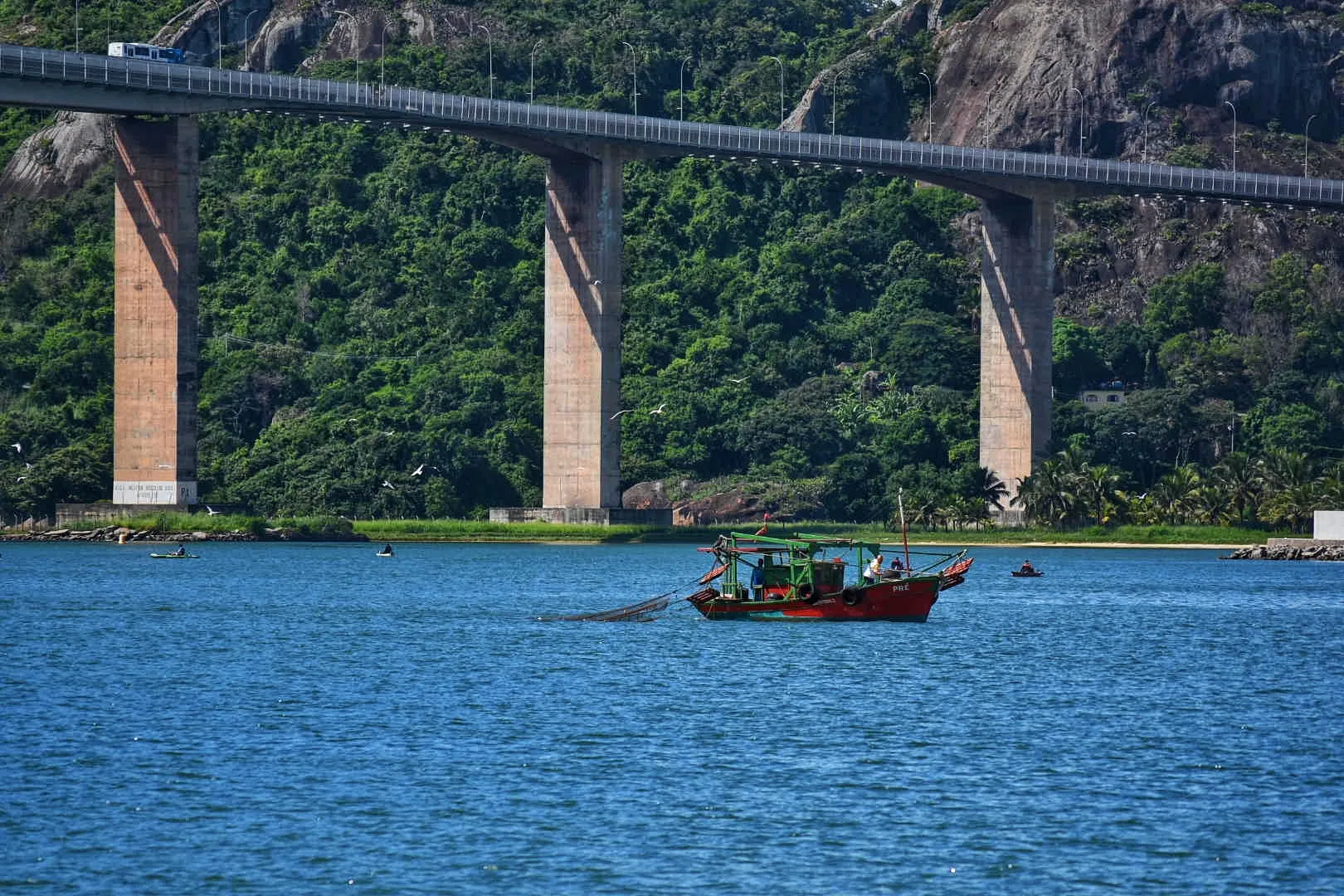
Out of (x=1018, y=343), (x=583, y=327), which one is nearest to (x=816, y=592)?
(x=583, y=327)

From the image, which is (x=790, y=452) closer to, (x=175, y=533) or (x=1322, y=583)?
(x=175, y=533)

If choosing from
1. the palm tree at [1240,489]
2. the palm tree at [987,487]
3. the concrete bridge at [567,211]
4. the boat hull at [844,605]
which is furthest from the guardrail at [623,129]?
the boat hull at [844,605]

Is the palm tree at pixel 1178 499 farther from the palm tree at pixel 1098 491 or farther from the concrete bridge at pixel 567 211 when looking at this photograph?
the concrete bridge at pixel 567 211

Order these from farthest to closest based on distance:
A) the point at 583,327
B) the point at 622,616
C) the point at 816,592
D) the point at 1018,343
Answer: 1. the point at 1018,343
2. the point at 583,327
3. the point at 622,616
4. the point at 816,592

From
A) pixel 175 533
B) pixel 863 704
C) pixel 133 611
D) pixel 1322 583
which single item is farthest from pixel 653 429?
pixel 863 704

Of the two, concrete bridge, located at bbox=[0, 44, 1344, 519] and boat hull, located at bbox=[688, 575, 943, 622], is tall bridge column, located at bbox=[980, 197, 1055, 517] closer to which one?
concrete bridge, located at bbox=[0, 44, 1344, 519]

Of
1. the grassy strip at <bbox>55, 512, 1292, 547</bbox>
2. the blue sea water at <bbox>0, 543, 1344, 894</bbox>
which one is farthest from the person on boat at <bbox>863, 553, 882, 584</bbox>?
the grassy strip at <bbox>55, 512, 1292, 547</bbox>

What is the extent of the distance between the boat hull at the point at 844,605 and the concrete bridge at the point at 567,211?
201ft

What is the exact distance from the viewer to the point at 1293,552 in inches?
5541

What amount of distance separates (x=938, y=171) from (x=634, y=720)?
11385cm

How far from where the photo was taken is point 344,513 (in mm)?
164375

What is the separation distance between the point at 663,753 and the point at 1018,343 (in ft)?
391

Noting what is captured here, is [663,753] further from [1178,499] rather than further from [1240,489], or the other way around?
[1178,499]

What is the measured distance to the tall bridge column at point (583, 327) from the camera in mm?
148500
